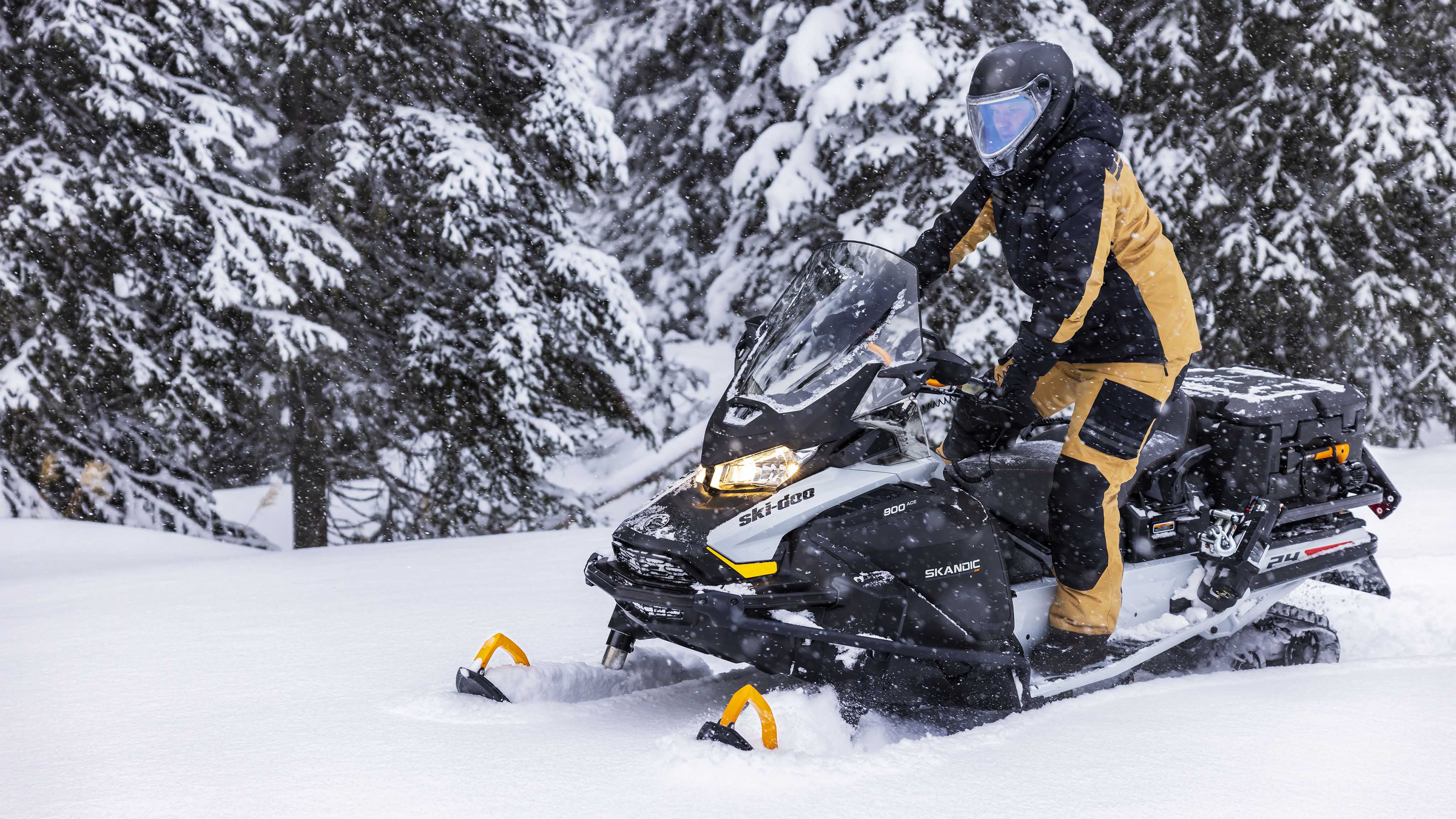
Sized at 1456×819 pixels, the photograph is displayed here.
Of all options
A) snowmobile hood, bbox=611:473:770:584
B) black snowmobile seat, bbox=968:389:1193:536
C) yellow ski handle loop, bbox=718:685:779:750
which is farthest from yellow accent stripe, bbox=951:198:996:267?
yellow ski handle loop, bbox=718:685:779:750

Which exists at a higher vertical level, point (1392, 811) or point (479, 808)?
point (479, 808)

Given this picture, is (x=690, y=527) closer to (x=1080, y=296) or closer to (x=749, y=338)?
(x=749, y=338)

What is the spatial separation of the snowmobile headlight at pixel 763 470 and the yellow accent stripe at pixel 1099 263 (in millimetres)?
820

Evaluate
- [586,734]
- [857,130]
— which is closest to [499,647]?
[586,734]

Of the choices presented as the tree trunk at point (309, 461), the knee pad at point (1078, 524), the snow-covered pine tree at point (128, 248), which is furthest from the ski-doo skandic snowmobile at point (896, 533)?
the tree trunk at point (309, 461)

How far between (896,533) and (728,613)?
22.0 inches

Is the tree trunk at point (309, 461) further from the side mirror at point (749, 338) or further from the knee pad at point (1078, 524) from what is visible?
the knee pad at point (1078, 524)

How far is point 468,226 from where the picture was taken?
25.3ft

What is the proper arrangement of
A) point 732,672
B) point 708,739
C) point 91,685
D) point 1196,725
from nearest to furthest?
point 708,739, point 1196,725, point 91,685, point 732,672

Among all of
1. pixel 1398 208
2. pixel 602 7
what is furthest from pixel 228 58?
pixel 1398 208

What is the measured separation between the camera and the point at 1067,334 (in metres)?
2.94

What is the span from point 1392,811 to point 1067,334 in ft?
4.52

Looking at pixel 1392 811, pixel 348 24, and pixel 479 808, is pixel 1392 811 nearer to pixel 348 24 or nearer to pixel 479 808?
pixel 479 808

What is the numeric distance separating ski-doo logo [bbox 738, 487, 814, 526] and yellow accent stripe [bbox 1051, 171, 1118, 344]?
2.79 ft
